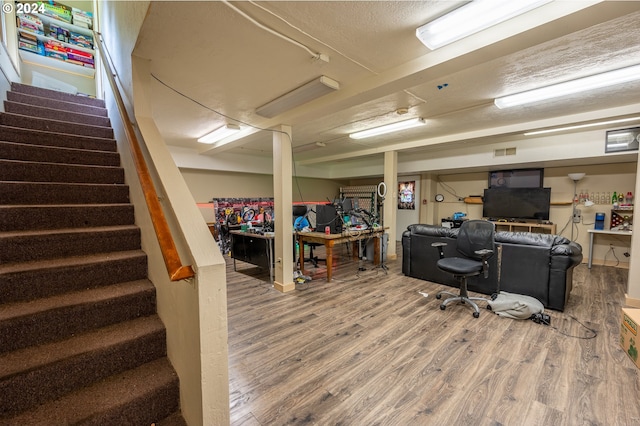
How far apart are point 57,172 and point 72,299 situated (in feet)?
4.43

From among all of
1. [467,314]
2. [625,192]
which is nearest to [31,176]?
[467,314]

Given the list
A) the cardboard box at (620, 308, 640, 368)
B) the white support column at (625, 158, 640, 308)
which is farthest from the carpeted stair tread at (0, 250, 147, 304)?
the white support column at (625, 158, 640, 308)

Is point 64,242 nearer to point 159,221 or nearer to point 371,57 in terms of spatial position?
point 159,221

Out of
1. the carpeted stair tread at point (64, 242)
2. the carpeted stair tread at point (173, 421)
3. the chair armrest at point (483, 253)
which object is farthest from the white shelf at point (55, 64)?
the chair armrest at point (483, 253)

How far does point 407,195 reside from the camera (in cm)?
797

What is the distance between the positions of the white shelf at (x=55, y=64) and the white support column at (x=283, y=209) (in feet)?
12.6

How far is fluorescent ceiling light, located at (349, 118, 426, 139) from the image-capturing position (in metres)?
4.06

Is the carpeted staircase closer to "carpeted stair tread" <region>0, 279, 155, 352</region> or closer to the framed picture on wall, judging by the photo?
"carpeted stair tread" <region>0, 279, 155, 352</region>

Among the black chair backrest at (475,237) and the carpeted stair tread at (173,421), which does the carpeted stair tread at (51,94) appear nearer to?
the carpeted stair tread at (173,421)

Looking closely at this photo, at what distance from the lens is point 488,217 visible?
6.21 meters

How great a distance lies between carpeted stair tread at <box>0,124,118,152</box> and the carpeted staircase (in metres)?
0.01

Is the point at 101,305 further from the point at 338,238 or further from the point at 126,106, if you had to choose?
the point at 338,238

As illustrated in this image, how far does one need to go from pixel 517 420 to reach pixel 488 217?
220 inches

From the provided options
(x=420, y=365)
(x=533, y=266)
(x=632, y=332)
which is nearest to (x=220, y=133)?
(x=420, y=365)
